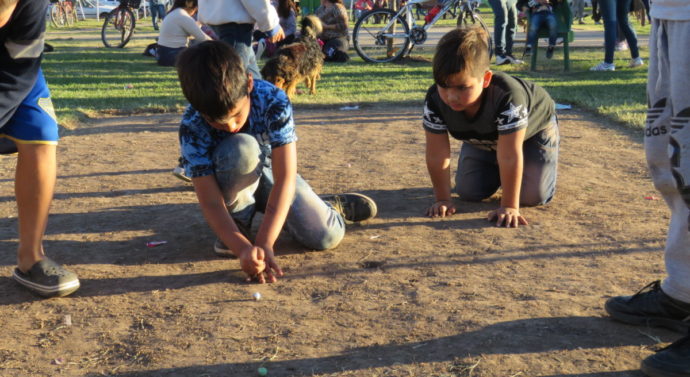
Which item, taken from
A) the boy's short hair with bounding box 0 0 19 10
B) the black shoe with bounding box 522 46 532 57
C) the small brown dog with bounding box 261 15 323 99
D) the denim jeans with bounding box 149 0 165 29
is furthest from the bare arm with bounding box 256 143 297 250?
the denim jeans with bounding box 149 0 165 29

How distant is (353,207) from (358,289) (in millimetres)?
902

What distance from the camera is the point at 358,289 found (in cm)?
331

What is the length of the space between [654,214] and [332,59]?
30.0ft

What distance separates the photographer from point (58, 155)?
19.3ft

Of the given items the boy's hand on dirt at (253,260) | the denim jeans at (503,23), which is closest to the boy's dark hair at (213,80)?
the boy's hand on dirt at (253,260)

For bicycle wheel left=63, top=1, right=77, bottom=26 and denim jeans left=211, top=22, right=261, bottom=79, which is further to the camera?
bicycle wheel left=63, top=1, right=77, bottom=26

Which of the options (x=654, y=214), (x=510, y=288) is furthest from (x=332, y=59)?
(x=510, y=288)

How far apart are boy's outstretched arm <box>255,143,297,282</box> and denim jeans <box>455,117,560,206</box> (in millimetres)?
1508

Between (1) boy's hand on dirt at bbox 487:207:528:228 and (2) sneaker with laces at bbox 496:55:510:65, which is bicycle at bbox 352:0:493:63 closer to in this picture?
(2) sneaker with laces at bbox 496:55:510:65

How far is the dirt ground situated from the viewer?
8.82 ft

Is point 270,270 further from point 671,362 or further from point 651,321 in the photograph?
point 671,362

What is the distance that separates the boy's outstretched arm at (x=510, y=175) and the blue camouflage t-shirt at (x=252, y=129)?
3.98 feet

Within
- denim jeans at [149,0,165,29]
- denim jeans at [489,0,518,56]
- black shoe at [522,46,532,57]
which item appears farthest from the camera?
denim jeans at [149,0,165,29]

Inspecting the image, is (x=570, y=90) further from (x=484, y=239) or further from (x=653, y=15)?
(x=653, y=15)
